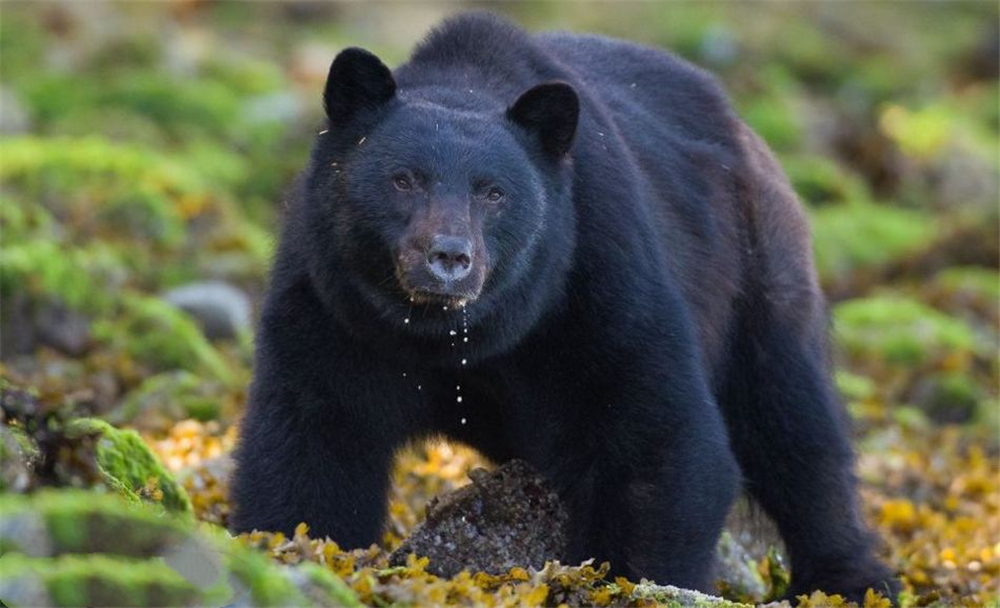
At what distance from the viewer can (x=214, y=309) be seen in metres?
13.9

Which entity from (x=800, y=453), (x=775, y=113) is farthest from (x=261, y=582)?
(x=775, y=113)

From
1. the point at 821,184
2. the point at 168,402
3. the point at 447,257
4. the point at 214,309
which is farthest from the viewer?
the point at 821,184

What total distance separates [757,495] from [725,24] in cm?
2404

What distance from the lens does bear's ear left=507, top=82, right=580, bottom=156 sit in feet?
22.7

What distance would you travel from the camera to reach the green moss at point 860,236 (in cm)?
2100

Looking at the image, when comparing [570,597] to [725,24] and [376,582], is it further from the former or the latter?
[725,24]

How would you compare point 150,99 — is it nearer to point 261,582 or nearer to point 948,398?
point 948,398

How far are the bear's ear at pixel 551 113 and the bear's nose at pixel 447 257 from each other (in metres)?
0.79

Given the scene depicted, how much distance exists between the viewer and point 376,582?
5438 mm

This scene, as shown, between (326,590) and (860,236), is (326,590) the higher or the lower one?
the higher one

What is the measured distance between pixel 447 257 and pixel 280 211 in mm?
1535

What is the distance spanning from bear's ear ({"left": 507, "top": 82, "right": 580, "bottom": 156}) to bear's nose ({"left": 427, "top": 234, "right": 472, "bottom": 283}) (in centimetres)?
79

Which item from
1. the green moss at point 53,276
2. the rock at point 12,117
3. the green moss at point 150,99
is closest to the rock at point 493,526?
the green moss at point 53,276

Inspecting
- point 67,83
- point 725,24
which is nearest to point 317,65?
point 67,83
